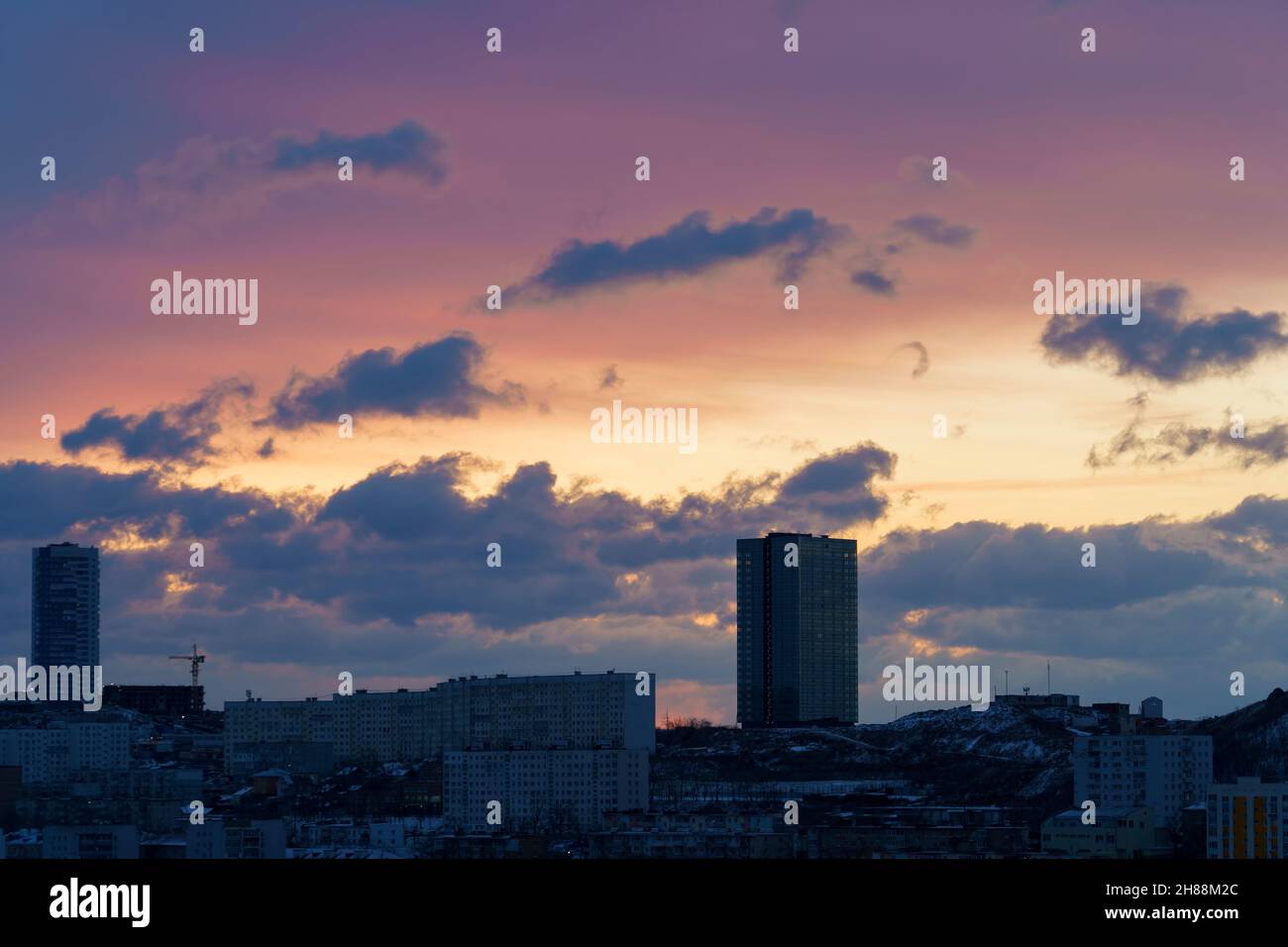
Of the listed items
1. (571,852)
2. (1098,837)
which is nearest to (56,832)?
(571,852)

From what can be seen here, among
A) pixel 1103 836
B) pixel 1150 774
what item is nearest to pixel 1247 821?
pixel 1103 836

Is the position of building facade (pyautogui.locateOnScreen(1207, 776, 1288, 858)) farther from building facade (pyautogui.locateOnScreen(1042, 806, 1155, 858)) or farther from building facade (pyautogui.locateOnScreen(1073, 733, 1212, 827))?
building facade (pyautogui.locateOnScreen(1073, 733, 1212, 827))

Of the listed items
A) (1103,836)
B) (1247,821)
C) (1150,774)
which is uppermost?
(1150,774)

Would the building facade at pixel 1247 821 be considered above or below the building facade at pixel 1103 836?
above

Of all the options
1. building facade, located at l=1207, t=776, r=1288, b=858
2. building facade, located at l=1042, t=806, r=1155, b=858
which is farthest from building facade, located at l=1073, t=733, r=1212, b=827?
building facade, located at l=1207, t=776, r=1288, b=858

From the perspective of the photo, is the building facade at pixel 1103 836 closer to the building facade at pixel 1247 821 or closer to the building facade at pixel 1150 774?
the building facade at pixel 1150 774

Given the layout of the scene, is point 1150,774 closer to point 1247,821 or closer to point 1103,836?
point 1103,836

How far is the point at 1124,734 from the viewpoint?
19525 centimetres

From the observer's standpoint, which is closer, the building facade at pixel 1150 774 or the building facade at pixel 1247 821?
the building facade at pixel 1247 821

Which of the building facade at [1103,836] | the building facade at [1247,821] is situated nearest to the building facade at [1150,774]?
the building facade at [1103,836]

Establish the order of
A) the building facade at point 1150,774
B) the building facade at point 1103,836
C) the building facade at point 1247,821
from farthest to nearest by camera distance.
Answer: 1. the building facade at point 1150,774
2. the building facade at point 1103,836
3. the building facade at point 1247,821

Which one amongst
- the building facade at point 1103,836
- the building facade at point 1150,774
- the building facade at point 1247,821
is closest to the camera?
the building facade at point 1247,821

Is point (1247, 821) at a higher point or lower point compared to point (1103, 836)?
higher
